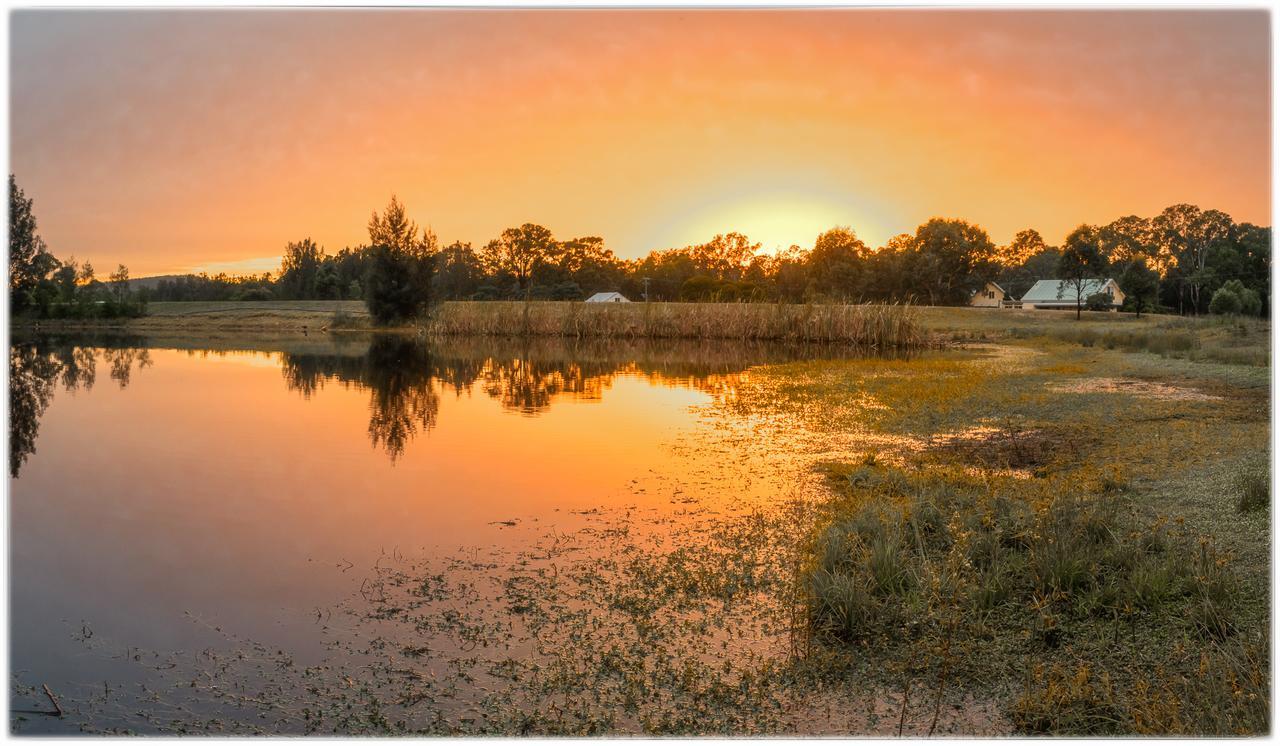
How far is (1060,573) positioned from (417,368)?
75.6ft

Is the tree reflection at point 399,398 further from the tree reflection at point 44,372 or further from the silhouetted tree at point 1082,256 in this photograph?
the silhouetted tree at point 1082,256

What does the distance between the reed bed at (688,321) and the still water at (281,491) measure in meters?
19.5

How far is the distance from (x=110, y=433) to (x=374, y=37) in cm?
872

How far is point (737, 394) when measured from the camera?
19672mm

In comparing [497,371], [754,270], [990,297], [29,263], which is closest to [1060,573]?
[29,263]

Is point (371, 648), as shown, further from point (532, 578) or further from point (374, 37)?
point (374, 37)

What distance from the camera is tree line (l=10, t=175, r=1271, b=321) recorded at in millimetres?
38031

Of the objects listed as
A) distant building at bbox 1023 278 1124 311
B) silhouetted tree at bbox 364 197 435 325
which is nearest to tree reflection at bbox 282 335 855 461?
silhouetted tree at bbox 364 197 435 325

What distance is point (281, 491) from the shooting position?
1006 centimetres

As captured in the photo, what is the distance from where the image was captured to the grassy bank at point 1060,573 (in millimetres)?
4559

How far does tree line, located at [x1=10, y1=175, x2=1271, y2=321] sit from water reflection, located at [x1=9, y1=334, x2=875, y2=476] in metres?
2.28

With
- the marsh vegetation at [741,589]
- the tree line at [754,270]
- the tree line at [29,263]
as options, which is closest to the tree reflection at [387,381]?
the marsh vegetation at [741,589]

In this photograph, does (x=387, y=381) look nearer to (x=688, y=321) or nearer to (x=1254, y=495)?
(x=1254, y=495)

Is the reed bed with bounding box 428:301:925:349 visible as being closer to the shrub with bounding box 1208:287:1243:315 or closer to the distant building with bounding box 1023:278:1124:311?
the shrub with bounding box 1208:287:1243:315
